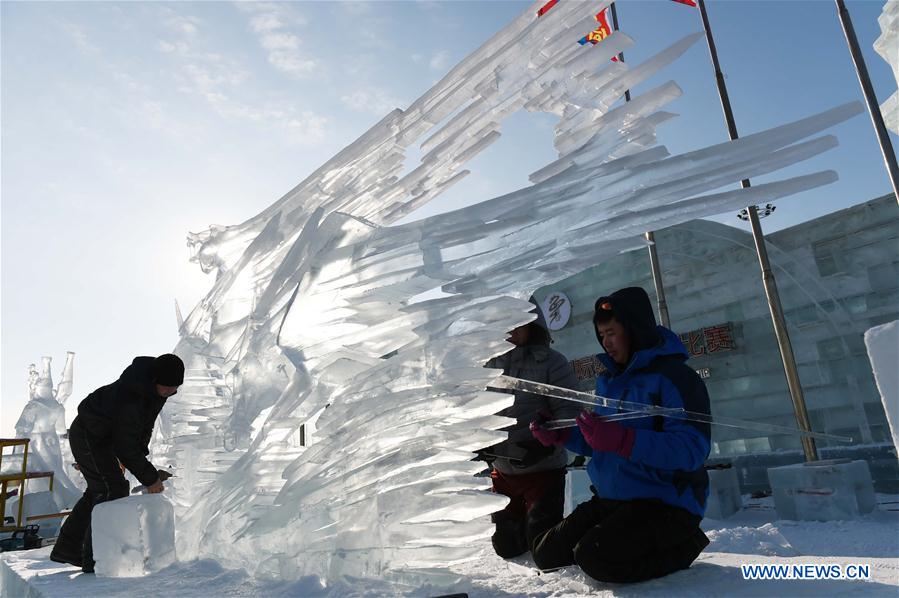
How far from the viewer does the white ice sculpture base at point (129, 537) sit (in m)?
3.08

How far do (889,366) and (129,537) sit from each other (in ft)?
11.7

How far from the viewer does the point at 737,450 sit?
8289mm

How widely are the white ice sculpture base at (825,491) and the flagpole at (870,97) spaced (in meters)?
2.53

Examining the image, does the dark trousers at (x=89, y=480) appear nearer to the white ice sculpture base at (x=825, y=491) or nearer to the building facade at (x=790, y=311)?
the white ice sculpture base at (x=825, y=491)

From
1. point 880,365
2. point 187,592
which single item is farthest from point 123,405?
point 880,365

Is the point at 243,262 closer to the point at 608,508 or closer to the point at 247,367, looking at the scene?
the point at 247,367

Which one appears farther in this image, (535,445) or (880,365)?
(535,445)

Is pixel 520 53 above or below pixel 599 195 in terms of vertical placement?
above

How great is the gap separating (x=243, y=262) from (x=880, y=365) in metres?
3.41

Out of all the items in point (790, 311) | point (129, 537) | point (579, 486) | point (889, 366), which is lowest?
point (579, 486)

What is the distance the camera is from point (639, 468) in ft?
6.73

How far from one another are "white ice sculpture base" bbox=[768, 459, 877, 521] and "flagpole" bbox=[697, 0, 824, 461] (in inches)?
12.5

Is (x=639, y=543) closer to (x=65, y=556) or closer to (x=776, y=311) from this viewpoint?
(x=65, y=556)

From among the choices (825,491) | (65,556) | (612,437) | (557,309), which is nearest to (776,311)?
(825,491)
